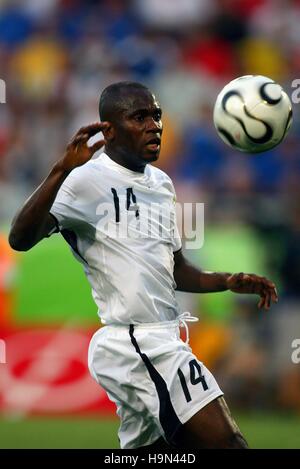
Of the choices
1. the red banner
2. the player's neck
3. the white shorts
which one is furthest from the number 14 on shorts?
the red banner

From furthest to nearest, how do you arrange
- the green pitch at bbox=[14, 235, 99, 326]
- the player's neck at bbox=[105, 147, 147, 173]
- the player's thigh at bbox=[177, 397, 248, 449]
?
the green pitch at bbox=[14, 235, 99, 326] < the player's neck at bbox=[105, 147, 147, 173] < the player's thigh at bbox=[177, 397, 248, 449]

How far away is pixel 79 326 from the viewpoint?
11.5m

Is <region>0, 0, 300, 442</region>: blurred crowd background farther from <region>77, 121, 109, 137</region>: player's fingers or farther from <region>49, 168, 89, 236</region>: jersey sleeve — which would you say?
<region>77, 121, 109, 137</region>: player's fingers

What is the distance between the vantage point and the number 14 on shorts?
18.4 feet

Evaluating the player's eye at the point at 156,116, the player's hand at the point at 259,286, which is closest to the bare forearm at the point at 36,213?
the player's eye at the point at 156,116

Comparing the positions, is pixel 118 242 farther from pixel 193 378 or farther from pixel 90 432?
pixel 90 432

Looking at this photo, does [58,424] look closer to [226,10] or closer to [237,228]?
[237,228]

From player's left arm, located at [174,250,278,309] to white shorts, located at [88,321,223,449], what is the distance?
44 cm

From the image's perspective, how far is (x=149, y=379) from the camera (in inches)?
223

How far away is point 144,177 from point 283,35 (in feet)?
35.8

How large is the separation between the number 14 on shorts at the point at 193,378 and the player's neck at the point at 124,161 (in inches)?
44.8

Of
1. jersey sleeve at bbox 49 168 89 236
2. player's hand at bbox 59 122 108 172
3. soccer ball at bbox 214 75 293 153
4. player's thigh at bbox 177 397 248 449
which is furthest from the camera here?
soccer ball at bbox 214 75 293 153

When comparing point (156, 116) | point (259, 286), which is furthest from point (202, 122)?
point (259, 286)

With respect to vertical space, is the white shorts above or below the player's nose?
below
